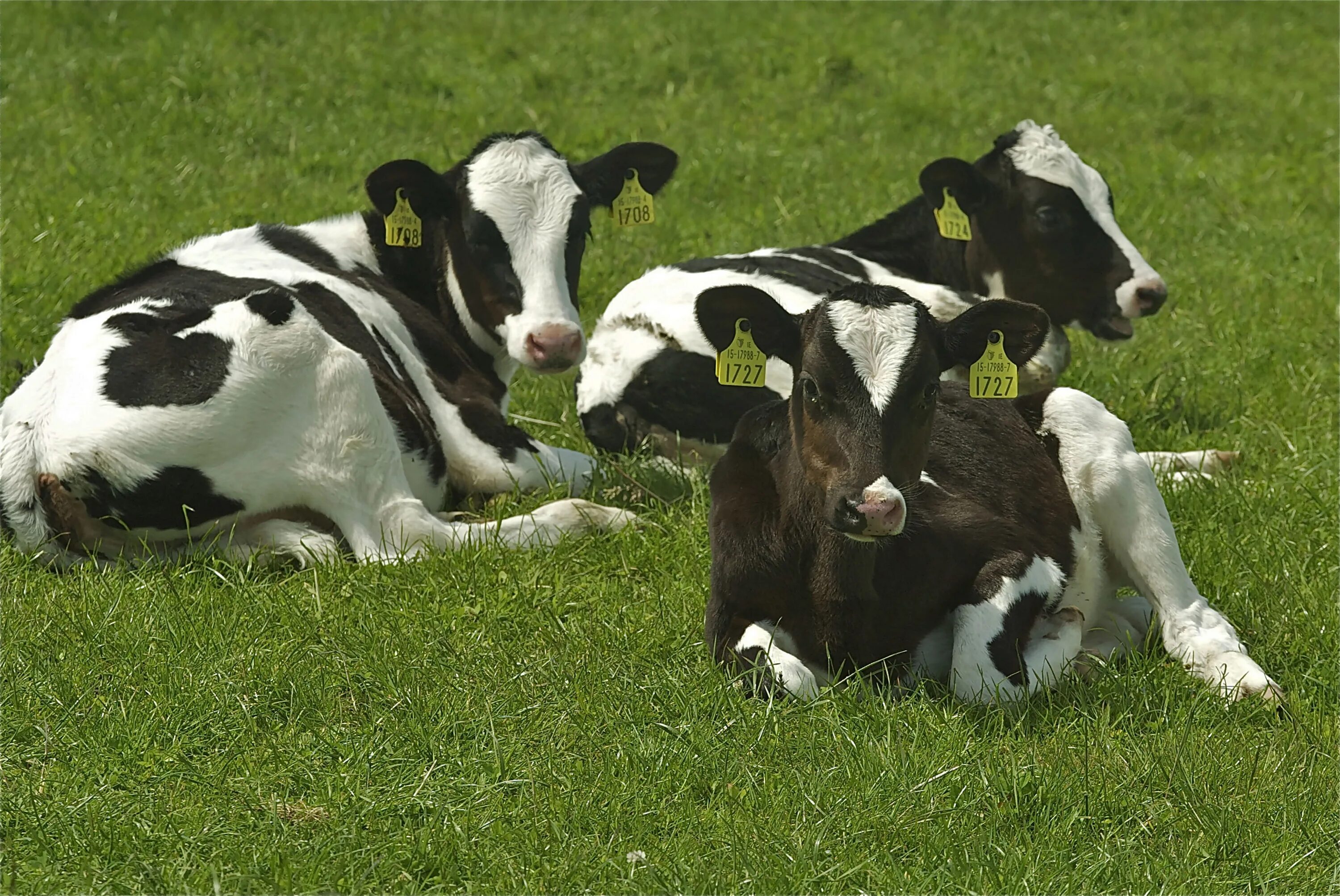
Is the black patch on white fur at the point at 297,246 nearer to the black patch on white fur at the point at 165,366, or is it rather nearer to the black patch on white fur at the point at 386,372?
the black patch on white fur at the point at 386,372

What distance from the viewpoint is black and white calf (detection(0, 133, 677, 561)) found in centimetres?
663

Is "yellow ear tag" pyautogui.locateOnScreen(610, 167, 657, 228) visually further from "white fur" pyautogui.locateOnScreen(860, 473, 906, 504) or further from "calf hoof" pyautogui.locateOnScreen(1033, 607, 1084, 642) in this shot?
"white fur" pyautogui.locateOnScreen(860, 473, 906, 504)

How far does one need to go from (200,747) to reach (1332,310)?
9410mm

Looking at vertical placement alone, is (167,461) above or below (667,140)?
above

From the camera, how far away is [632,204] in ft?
29.6

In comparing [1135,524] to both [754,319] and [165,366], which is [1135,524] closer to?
[754,319]

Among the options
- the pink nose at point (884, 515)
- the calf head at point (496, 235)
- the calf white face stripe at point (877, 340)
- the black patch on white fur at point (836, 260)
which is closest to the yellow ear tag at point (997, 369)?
the calf white face stripe at point (877, 340)

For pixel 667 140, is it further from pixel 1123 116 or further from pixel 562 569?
pixel 562 569

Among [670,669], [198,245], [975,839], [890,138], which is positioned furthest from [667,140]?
[975,839]

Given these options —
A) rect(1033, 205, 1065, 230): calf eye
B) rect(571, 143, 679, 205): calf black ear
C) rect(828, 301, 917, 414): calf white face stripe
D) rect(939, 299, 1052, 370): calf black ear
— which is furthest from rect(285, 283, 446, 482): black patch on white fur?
rect(1033, 205, 1065, 230): calf eye

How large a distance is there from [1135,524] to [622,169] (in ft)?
13.5

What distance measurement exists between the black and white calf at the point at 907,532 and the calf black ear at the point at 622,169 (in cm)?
312

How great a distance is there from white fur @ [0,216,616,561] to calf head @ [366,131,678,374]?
3.82ft

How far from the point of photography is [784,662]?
17.5ft
